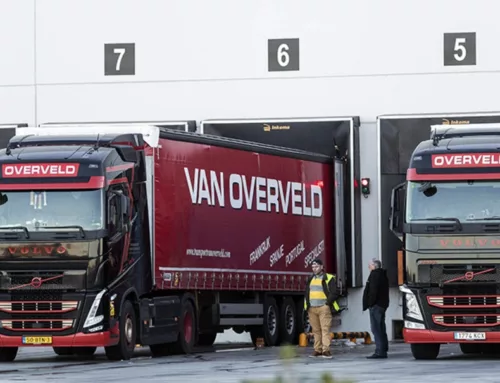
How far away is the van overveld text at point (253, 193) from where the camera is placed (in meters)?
24.4

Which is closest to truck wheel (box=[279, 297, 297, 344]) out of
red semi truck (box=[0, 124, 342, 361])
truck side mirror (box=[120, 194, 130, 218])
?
red semi truck (box=[0, 124, 342, 361])

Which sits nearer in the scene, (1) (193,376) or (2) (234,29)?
(1) (193,376)

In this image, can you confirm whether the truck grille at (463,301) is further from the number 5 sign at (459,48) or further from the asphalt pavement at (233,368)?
the number 5 sign at (459,48)

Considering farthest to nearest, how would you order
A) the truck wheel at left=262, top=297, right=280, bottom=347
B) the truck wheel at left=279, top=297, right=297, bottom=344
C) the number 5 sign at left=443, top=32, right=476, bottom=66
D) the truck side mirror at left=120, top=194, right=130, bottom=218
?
the number 5 sign at left=443, top=32, right=476, bottom=66, the truck wheel at left=279, top=297, right=297, bottom=344, the truck wheel at left=262, top=297, right=280, bottom=347, the truck side mirror at left=120, top=194, right=130, bottom=218

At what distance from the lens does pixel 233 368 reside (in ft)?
63.1

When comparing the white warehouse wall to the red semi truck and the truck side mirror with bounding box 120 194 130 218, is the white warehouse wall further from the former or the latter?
the truck side mirror with bounding box 120 194 130 218

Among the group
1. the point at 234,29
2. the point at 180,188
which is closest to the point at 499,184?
the point at 180,188

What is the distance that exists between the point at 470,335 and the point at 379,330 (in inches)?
79.5

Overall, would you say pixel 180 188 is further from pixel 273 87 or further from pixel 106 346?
pixel 273 87

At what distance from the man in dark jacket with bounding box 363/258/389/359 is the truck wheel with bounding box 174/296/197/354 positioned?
3313 mm

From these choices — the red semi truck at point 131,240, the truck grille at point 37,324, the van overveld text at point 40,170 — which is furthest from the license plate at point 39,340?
the van overveld text at point 40,170

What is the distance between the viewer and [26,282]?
820 inches

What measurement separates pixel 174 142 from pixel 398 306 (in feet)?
31.3

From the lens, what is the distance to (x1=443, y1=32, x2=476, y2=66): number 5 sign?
31.4 metres
